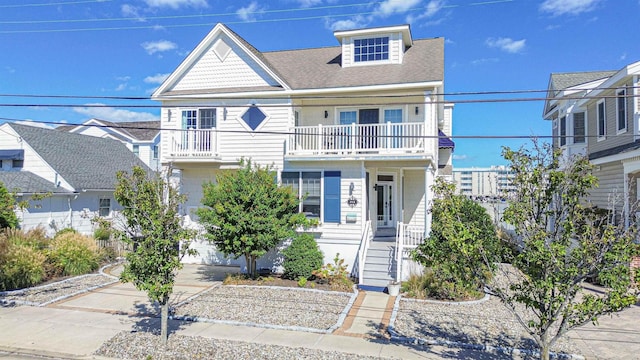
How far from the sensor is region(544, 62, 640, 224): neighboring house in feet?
44.3

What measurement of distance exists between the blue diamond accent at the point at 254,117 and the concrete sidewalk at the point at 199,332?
6852mm

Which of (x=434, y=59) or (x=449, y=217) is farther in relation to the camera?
(x=434, y=59)

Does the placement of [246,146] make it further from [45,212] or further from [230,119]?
[45,212]

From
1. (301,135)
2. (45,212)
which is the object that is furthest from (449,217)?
(45,212)

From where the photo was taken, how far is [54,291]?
11938mm

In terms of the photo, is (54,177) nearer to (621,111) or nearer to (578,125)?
(621,111)

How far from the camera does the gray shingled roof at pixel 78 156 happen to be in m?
21.1

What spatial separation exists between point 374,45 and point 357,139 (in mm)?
4917

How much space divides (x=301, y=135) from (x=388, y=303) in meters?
6.70

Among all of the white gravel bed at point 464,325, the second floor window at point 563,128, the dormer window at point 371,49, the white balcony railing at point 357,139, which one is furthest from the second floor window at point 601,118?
the white gravel bed at point 464,325

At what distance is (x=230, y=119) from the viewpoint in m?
15.7

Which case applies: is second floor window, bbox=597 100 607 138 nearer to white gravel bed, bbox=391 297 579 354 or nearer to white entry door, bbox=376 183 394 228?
white entry door, bbox=376 183 394 228

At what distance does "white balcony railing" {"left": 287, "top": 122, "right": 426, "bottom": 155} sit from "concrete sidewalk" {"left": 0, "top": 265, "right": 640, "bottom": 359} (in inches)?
203

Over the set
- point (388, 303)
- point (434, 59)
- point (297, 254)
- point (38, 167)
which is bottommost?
point (388, 303)
